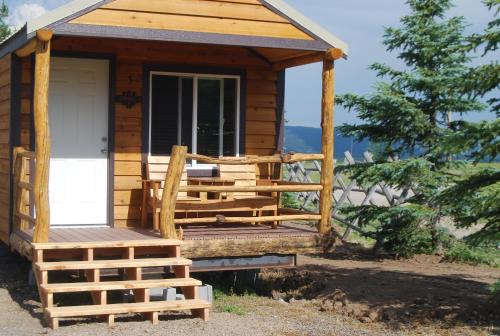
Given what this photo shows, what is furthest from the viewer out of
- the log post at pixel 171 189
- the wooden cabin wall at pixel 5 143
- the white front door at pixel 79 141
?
the white front door at pixel 79 141

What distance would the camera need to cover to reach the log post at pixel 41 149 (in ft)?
29.0

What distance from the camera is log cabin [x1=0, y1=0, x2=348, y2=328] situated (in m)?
9.27

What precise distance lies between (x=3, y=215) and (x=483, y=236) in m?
6.75

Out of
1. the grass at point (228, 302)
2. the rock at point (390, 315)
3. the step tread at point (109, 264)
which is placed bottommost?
the grass at point (228, 302)

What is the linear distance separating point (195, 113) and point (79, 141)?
1.71 m

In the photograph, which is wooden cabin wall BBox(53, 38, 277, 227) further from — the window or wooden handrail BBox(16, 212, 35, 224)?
wooden handrail BBox(16, 212, 35, 224)

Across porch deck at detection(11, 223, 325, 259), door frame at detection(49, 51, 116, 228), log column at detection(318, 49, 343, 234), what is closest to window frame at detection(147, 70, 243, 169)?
door frame at detection(49, 51, 116, 228)

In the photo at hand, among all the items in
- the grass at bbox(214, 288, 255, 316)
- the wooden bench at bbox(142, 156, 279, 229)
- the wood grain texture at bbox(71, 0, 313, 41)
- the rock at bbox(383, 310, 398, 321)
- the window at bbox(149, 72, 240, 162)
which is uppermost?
the wood grain texture at bbox(71, 0, 313, 41)

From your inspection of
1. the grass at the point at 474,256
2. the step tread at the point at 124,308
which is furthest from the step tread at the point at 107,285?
the grass at the point at 474,256

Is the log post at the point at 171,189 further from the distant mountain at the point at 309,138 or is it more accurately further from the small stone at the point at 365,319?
the distant mountain at the point at 309,138

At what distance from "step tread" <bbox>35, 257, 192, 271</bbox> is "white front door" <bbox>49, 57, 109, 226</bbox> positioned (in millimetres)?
2535

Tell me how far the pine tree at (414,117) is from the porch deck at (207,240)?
8.42ft

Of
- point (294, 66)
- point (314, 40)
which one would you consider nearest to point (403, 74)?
point (294, 66)

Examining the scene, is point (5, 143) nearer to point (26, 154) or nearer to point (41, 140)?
point (26, 154)
